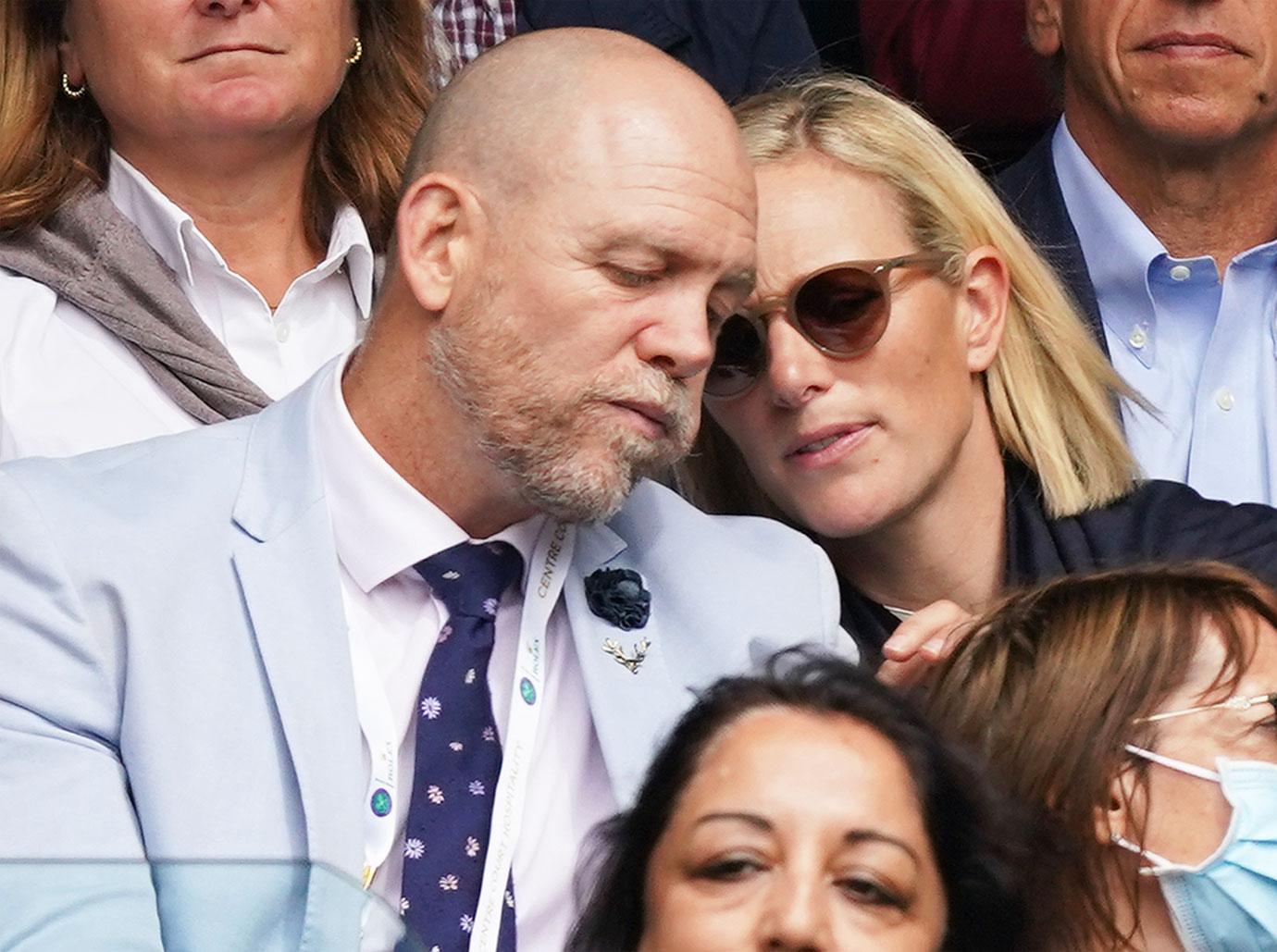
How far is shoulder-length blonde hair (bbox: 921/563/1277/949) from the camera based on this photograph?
8.36ft

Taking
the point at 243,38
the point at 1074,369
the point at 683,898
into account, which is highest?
the point at 243,38

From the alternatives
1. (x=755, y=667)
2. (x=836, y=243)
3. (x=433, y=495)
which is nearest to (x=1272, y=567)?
(x=836, y=243)

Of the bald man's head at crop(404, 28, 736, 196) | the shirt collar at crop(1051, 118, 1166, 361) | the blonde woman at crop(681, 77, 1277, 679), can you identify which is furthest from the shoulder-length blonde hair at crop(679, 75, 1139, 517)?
the bald man's head at crop(404, 28, 736, 196)

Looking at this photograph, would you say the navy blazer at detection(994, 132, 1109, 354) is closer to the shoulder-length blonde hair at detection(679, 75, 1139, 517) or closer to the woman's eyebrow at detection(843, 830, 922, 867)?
the shoulder-length blonde hair at detection(679, 75, 1139, 517)

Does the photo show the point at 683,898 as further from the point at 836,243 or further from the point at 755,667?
the point at 836,243

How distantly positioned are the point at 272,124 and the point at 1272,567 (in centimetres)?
155

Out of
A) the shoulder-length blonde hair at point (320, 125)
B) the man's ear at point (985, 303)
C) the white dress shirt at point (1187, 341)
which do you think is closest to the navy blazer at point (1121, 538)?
the man's ear at point (985, 303)

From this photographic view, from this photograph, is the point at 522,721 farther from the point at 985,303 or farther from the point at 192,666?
the point at 985,303

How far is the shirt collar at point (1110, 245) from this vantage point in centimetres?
397

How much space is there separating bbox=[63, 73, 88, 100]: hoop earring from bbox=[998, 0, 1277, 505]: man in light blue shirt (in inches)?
60.9

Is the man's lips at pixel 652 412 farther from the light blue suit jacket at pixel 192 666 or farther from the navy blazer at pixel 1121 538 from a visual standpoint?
the navy blazer at pixel 1121 538

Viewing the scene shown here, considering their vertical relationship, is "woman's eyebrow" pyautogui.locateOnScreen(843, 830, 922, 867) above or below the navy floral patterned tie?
above

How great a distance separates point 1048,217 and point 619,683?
5.07 ft

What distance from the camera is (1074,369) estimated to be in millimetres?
3588
